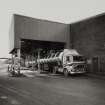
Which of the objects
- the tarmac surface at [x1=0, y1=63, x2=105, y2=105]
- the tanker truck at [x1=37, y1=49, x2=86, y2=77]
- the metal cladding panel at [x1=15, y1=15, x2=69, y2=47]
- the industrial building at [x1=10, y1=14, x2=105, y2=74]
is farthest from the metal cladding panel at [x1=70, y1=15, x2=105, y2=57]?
the tarmac surface at [x1=0, y1=63, x2=105, y2=105]

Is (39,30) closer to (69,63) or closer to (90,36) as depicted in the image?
(90,36)

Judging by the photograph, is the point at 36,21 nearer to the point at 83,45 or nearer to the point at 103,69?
the point at 83,45

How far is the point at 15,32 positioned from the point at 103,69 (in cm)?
1384

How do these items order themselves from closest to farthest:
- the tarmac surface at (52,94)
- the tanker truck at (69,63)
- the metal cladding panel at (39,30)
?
the tarmac surface at (52,94) < the tanker truck at (69,63) < the metal cladding panel at (39,30)

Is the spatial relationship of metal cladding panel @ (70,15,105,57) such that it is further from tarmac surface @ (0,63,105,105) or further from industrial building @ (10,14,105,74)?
tarmac surface @ (0,63,105,105)

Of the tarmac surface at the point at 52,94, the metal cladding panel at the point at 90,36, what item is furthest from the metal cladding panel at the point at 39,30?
the tarmac surface at the point at 52,94

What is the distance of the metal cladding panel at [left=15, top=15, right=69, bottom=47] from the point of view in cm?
2556

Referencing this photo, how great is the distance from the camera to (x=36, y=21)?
27438mm

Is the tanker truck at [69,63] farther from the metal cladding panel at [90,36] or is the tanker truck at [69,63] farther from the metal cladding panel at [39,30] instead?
the metal cladding panel at [39,30]

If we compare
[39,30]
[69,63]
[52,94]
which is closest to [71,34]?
[39,30]

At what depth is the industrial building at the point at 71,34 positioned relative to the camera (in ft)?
82.9

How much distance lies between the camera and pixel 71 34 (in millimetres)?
30844

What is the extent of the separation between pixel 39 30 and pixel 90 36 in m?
8.19

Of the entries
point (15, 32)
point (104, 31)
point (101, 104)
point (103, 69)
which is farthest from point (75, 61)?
point (101, 104)
